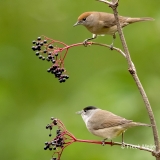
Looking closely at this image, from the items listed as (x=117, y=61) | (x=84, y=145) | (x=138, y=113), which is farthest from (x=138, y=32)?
(x=84, y=145)

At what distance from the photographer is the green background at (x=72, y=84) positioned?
18.7 feet

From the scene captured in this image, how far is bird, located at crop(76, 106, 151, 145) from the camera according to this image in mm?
4770

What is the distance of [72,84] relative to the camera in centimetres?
741

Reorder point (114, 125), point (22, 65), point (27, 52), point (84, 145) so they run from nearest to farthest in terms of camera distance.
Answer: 1. point (114, 125)
2. point (84, 145)
3. point (22, 65)
4. point (27, 52)

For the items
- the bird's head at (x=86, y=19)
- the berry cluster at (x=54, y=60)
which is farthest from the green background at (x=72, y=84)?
the berry cluster at (x=54, y=60)

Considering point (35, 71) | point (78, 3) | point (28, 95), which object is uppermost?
point (78, 3)

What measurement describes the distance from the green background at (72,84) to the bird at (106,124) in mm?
294

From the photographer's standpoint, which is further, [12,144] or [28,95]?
[28,95]

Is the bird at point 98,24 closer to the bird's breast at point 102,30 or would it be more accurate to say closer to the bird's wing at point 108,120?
the bird's breast at point 102,30

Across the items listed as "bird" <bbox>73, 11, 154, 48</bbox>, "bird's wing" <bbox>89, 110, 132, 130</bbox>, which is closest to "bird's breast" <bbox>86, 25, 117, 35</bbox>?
"bird" <bbox>73, 11, 154, 48</bbox>

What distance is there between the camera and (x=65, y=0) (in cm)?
805

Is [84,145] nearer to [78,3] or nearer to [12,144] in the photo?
[12,144]

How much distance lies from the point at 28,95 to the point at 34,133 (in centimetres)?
117

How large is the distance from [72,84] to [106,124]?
244 centimetres
